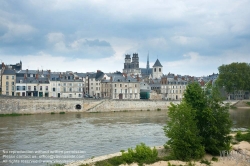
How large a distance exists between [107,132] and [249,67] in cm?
4950

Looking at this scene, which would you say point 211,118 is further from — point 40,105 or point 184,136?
point 40,105

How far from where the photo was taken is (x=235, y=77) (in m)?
66.4

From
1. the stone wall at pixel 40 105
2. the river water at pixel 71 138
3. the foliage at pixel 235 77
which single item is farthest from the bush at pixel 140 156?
the foliage at pixel 235 77

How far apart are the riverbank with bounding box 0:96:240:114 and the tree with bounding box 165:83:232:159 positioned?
32499 millimetres

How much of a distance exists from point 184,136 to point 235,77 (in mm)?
53564

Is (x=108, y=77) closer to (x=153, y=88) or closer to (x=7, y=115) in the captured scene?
(x=153, y=88)

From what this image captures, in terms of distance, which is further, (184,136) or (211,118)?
(211,118)

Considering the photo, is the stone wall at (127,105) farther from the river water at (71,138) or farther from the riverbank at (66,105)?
the river water at (71,138)

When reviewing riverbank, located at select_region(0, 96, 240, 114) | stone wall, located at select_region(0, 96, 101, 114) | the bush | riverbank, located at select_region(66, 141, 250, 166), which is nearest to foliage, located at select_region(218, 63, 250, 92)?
riverbank, located at select_region(0, 96, 240, 114)

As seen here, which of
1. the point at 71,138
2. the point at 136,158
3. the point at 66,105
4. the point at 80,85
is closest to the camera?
the point at 136,158

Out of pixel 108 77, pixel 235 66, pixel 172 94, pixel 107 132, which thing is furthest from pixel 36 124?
pixel 235 66

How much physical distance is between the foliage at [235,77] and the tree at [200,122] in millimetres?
48935

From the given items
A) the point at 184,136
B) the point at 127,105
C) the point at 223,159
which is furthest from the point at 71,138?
the point at 127,105

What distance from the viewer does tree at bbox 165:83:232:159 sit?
1788cm
